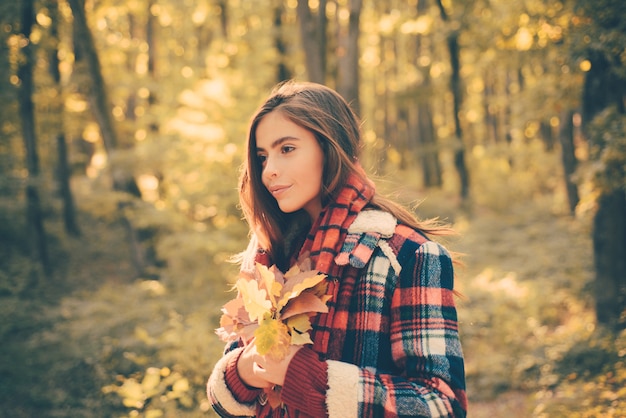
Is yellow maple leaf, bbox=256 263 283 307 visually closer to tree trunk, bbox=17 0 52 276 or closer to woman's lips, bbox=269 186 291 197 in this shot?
woman's lips, bbox=269 186 291 197

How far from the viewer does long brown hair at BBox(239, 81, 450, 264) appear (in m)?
1.79

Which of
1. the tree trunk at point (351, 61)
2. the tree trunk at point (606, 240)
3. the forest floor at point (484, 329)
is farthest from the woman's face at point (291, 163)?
the tree trunk at point (351, 61)

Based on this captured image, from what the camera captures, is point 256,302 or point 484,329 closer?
point 256,302

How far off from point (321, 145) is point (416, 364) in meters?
0.83

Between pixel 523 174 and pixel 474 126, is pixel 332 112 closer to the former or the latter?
pixel 523 174

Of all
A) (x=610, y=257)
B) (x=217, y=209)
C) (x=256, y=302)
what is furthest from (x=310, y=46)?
(x=256, y=302)

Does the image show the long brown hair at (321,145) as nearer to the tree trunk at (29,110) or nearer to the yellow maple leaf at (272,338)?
the yellow maple leaf at (272,338)

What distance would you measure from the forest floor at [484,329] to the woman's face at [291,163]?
7.74 ft

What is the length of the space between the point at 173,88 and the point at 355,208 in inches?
445

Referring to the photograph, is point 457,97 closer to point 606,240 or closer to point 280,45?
point 280,45

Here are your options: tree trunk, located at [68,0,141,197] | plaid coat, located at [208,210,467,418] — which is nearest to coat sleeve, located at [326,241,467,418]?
plaid coat, located at [208,210,467,418]

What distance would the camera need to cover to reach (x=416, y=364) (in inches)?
57.1

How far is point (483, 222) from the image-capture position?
14992 mm

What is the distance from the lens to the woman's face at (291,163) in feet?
5.90
